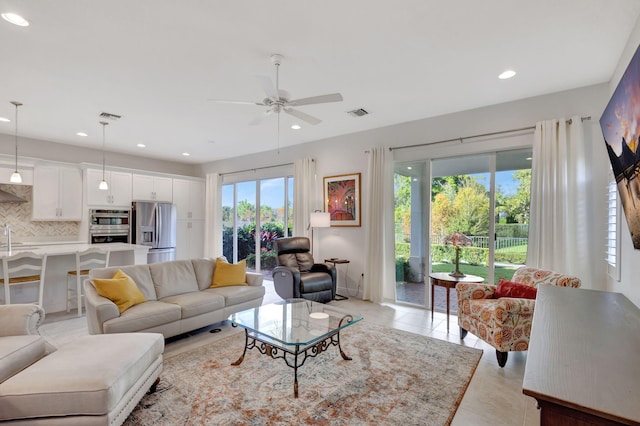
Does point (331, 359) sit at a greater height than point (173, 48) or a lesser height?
lesser

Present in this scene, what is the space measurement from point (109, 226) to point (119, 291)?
12.7 ft

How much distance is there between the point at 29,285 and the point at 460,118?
605 centimetres

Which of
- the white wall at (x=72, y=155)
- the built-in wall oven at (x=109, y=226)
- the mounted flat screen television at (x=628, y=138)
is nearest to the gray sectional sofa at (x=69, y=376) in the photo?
the mounted flat screen television at (x=628, y=138)

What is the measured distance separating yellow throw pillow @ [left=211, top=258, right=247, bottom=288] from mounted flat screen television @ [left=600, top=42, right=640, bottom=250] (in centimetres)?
377

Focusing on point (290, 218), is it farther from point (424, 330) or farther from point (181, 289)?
point (424, 330)

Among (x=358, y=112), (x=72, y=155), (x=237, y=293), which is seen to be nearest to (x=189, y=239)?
(x=72, y=155)

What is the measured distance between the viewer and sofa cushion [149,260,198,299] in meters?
3.53

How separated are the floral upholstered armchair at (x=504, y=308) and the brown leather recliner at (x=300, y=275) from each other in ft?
6.45

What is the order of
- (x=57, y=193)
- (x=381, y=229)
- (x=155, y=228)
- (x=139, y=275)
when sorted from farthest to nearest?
(x=155, y=228)
(x=57, y=193)
(x=381, y=229)
(x=139, y=275)

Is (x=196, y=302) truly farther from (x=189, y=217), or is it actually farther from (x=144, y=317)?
(x=189, y=217)

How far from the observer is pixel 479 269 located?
421 centimetres

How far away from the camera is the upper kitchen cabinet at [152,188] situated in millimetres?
6547

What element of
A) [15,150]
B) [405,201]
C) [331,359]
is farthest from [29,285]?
[405,201]

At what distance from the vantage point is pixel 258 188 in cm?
696
